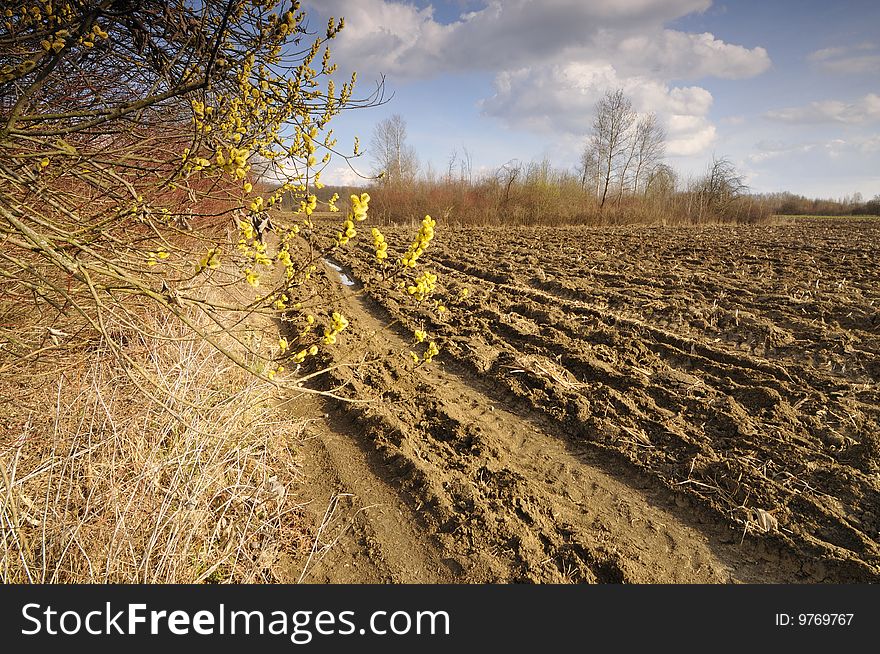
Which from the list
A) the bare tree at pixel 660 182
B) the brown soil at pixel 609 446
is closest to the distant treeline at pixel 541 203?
the bare tree at pixel 660 182

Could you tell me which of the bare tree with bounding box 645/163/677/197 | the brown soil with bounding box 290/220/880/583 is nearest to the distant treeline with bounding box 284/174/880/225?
the bare tree with bounding box 645/163/677/197

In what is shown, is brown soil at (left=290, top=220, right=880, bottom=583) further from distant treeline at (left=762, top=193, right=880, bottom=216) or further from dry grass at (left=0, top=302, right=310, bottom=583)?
distant treeline at (left=762, top=193, right=880, bottom=216)

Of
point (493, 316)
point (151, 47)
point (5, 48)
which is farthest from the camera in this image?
point (493, 316)

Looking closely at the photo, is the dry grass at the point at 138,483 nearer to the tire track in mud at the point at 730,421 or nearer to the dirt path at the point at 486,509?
the dirt path at the point at 486,509

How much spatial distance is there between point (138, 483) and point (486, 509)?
7.27 feet

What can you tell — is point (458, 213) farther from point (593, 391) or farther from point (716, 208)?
point (593, 391)

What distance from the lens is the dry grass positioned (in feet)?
7.86

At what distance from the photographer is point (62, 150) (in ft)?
7.05

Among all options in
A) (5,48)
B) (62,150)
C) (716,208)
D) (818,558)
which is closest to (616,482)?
(818,558)

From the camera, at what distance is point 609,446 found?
4.25 meters

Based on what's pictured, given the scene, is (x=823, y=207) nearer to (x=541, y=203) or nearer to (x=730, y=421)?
(x=541, y=203)

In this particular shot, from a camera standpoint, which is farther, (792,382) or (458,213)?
(458,213)

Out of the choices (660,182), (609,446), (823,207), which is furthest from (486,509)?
(823,207)

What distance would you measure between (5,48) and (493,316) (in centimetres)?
611
